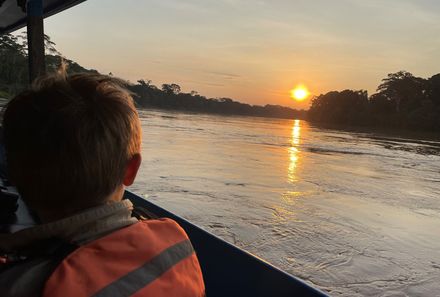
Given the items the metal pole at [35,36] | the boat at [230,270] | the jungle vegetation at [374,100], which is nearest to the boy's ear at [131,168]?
the boat at [230,270]

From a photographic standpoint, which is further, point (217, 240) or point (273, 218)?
point (273, 218)

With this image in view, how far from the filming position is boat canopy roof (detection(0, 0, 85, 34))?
18.8 feet

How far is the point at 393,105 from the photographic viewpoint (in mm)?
75562

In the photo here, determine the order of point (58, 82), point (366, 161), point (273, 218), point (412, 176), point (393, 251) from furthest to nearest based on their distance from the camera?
point (366, 161), point (412, 176), point (273, 218), point (393, 251), point (58, 82)

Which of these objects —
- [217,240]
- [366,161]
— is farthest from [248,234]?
[366,161]

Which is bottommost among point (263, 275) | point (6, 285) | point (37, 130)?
point (263, 275)

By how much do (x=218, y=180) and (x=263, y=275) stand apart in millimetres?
8231

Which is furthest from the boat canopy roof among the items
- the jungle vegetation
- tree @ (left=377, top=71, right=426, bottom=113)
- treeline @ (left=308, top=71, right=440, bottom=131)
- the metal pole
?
tree @ (left=377, top=71, right=426, bottom=113)

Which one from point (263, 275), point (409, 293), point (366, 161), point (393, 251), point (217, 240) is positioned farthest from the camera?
point (366, 161)

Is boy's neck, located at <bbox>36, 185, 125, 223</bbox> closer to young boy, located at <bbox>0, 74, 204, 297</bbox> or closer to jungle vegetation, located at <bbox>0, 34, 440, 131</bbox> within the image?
young boy, located at <bbox>0, 74, 204, 297</bbox>

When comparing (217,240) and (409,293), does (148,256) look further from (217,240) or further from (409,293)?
(409,293)

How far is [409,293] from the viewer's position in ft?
15.0

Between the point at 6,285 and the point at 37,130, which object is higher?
the point at 37,130

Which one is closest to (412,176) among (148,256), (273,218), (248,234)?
(273,218)
